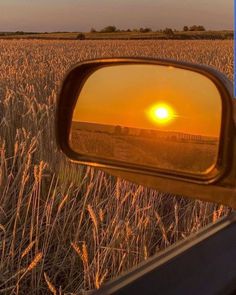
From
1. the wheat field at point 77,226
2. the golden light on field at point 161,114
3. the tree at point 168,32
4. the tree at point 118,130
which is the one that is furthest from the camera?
the tree at point 168,32

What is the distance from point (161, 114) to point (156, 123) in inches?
0.7

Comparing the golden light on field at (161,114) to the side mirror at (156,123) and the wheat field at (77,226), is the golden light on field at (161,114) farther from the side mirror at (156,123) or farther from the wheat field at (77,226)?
the wheat field at (77,226)

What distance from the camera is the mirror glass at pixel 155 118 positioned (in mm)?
924

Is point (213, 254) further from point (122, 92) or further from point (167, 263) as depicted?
point (122, 92)

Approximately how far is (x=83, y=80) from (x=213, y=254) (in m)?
0.60

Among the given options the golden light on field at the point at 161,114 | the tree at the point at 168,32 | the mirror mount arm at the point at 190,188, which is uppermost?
the tree at the point at 168,32

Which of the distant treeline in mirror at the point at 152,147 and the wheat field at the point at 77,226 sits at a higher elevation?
the distant treeline in mirror at the point at 152,147

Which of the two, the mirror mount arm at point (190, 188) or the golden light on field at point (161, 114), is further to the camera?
the golden light on field at point (161, 114)

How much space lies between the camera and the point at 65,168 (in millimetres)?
3182

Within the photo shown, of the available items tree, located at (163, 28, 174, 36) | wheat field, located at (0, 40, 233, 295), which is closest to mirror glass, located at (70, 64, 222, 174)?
wheat field, located at (0, 40, 233, 295)

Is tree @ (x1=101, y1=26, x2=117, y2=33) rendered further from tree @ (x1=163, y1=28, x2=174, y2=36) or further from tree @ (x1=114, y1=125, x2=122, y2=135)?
tree @ (x1=114, y1=125, x2=122, y2=135)

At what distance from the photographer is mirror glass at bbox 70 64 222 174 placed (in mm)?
924

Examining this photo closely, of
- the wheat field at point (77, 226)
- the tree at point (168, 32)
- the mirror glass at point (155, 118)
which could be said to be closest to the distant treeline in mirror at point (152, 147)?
the mirror glass at point (155, 118)

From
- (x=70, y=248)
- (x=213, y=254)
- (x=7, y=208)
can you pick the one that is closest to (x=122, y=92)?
(x=213, y=254)
